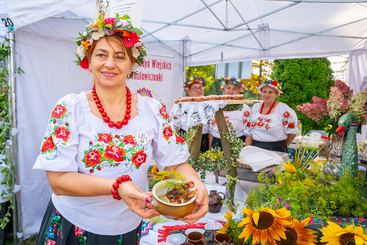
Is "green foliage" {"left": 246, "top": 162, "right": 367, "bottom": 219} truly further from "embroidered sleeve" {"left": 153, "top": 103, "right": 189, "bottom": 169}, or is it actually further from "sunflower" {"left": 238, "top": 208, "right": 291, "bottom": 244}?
"embroidered sleeve" {"left": 153, "top": 103, "right": 189, "bottom": 169}

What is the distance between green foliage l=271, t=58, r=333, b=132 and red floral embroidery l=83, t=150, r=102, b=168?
28.6 ft

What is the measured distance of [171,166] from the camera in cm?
138

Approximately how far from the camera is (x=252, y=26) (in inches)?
198

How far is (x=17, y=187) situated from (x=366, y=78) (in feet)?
19.1

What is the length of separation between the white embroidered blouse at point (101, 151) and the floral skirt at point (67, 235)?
0.03 m

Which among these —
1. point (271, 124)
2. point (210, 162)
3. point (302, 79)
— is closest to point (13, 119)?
point (210, 162)

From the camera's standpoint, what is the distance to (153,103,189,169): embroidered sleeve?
1.35 m

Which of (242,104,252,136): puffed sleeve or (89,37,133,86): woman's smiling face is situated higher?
(89,37,133,86): woman's smiling face

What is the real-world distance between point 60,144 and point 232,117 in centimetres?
370

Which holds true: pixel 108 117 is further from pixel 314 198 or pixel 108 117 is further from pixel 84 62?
pixel 314 198

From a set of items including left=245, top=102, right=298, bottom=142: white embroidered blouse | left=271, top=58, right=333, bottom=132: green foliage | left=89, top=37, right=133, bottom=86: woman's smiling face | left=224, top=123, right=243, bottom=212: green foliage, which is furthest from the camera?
left=271, top=58, right=333, bottom=132: green foliage

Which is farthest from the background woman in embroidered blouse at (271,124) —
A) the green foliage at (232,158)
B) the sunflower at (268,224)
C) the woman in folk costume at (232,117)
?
the sunflower at (268,224)

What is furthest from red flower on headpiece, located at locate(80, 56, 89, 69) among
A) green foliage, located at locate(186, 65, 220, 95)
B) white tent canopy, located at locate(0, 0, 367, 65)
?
green foliage, located at locate(186, 65, 220, 95)

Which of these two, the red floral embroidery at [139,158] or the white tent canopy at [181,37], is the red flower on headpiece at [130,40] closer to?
the red floral embroidery at [139,158]
